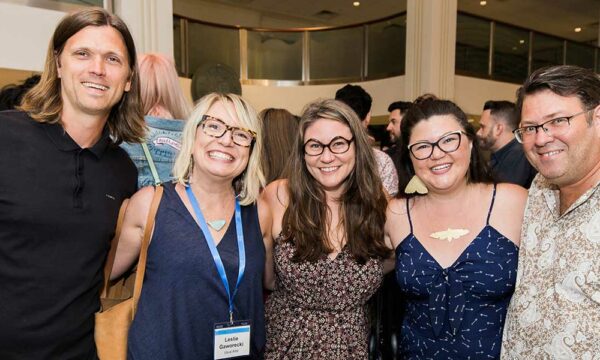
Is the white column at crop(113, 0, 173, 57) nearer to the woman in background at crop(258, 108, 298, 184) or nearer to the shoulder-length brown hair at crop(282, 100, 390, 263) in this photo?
the woman in background at crop(258, 108, 298, 184)

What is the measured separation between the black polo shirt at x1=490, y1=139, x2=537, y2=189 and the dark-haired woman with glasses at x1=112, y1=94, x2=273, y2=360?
2.35 meters

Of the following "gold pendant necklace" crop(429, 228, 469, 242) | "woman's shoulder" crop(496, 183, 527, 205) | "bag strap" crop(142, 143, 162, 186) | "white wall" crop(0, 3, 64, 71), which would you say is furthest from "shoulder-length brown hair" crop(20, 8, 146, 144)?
"white wall" crop(0, 3, 64, 71)

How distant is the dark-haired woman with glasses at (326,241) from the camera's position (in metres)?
1.96

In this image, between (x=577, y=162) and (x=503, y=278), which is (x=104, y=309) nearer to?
(x=503, y=278)

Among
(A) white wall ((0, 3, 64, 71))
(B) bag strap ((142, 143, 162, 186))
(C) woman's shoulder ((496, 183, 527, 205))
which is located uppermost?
(A) white wall ((0, 3, 64, 71))

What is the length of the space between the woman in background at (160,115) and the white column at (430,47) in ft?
22.3

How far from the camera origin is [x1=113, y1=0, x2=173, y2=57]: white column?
3.69 m

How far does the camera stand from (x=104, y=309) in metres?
1.67

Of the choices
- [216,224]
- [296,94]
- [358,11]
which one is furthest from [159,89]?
[358,11]

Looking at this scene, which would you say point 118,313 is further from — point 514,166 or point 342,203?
point 514,166

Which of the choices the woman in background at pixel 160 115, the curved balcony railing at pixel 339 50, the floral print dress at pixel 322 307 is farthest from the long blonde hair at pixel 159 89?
the curved balcony railing at pixel 339 50

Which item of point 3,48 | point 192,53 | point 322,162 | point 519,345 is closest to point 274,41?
point 192,53

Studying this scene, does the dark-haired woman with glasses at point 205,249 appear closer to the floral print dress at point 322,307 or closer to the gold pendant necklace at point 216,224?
the gold pendant necklace at point 216,224

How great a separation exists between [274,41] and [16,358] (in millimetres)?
9159
